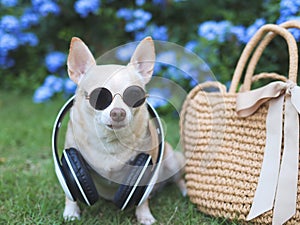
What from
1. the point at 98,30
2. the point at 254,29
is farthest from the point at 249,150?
the point at 98,30

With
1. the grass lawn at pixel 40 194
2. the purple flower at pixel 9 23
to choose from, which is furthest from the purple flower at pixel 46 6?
the grass lawn at pixel 40 194

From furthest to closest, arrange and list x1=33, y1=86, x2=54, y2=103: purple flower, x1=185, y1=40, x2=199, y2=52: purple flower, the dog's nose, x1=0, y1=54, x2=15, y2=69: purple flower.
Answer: x1=0, y1=54, x2=15, y2=69: purple flower
x1=33, y1=86, x2=54, y2=103: purple flower
x1=185, y1=40, x2=199, y2=52: purple flower
the dog's nose

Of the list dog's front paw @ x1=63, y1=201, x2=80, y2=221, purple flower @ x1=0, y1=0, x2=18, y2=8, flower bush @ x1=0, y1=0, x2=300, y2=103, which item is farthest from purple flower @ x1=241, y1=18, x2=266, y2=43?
purple flower @ x1=0, y1=0, x2=18, y2=8

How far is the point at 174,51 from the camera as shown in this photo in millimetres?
1760

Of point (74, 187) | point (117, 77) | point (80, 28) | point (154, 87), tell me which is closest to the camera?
point (117, 77)

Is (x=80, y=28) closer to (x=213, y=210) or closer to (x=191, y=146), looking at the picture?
(x=191, y=146)

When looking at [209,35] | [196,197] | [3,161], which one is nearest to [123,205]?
[196,197]

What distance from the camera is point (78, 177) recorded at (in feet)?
5.32

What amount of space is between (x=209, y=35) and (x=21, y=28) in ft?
5.46

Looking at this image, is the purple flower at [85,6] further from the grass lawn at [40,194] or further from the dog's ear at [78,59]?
the dog's ear at [78,59]

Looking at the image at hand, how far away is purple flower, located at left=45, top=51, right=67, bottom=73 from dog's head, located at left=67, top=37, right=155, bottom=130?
6.60 feet

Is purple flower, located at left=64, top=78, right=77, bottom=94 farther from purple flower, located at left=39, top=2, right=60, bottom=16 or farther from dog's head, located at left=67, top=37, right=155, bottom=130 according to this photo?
dog's head, located at left=67, top=37, right=155, bottom=130

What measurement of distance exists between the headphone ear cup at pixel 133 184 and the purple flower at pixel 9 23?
233 centimetres

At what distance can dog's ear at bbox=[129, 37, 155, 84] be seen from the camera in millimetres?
1615
